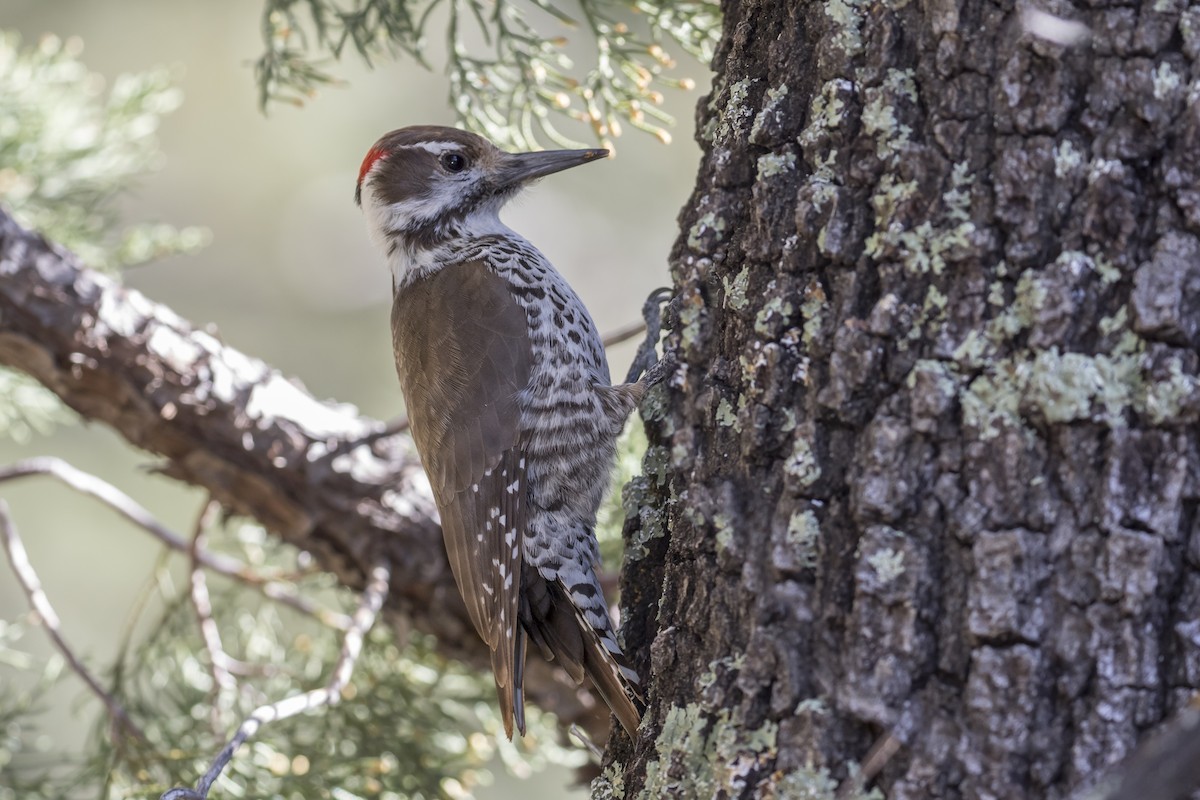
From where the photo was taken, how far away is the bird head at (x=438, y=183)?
313cm

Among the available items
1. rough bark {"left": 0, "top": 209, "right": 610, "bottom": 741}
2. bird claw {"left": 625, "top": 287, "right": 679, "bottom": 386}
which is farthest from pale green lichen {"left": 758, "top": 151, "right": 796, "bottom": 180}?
rough bark {"left": 0, "top": 209, "right": 610, "bottom": 741}

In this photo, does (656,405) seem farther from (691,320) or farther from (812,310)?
(812,310)

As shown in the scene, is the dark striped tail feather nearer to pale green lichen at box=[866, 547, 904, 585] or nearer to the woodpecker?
the woodpecker

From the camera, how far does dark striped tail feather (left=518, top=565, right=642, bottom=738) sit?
1.98 m

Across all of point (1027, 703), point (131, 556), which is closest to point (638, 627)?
point (1027, 703)

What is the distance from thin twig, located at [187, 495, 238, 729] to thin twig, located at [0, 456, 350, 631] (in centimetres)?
3

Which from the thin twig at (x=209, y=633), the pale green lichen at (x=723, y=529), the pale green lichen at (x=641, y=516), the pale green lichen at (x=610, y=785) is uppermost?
the pale green lichen at (x=723, y=529)

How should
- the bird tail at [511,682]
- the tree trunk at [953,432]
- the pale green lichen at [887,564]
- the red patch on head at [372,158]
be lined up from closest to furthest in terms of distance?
the tree trunk at [953,432], the pale green lichen at [887,564], the bird tail at [511,682], the red patch on head at [372,158]

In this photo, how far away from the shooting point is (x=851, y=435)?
5.19 feet

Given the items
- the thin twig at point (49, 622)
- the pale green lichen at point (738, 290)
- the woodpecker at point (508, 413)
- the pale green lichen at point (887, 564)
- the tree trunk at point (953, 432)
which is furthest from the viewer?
the thin twig at point (49, 622)

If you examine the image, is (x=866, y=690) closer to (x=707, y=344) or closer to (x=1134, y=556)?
(x=1134, y=556)

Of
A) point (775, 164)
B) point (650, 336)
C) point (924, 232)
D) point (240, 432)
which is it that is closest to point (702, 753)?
point (924, 232)

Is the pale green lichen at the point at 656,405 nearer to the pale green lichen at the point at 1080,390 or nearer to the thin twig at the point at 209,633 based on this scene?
the pale green lichen at the point at 1080,390

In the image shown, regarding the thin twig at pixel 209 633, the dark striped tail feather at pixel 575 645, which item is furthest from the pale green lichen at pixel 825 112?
the thin twig at pixel 209 633
